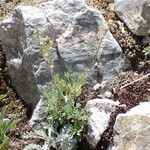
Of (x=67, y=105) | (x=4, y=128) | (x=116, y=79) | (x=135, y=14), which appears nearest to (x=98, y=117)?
(x=67, y=105)

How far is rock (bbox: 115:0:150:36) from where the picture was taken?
611 cm

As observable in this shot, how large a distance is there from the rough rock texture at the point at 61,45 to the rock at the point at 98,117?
609mm

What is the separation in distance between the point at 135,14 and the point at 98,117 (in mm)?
1668

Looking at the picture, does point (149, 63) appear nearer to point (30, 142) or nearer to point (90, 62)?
point (90, 62)

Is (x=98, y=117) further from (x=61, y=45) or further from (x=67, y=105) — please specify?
(x=61, y=45)

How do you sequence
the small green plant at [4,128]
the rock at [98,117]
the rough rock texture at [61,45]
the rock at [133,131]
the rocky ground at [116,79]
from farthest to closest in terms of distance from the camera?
the rough rock texture at [61,45], the rocky ground at [116,79], the small green plant at [4,128], the rock at [98,117], the rock at [133,131]

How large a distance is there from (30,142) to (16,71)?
4.05 ft

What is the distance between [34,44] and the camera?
624cm

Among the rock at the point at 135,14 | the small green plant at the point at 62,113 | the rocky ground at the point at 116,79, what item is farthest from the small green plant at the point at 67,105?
the rock at the point at 135,14

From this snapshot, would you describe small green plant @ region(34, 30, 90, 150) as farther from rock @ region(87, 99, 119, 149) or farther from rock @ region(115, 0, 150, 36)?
rock @ region(115, 0, 150, 36)

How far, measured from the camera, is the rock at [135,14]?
6.11 metres

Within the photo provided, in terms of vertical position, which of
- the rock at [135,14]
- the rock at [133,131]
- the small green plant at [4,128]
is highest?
the rock at [135,14]

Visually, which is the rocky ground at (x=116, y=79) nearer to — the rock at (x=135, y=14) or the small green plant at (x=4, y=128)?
the rock at (x=135, y=14)

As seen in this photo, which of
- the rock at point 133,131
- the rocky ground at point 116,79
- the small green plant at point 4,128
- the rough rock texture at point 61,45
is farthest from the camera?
the rough rock texture at point 61,45
